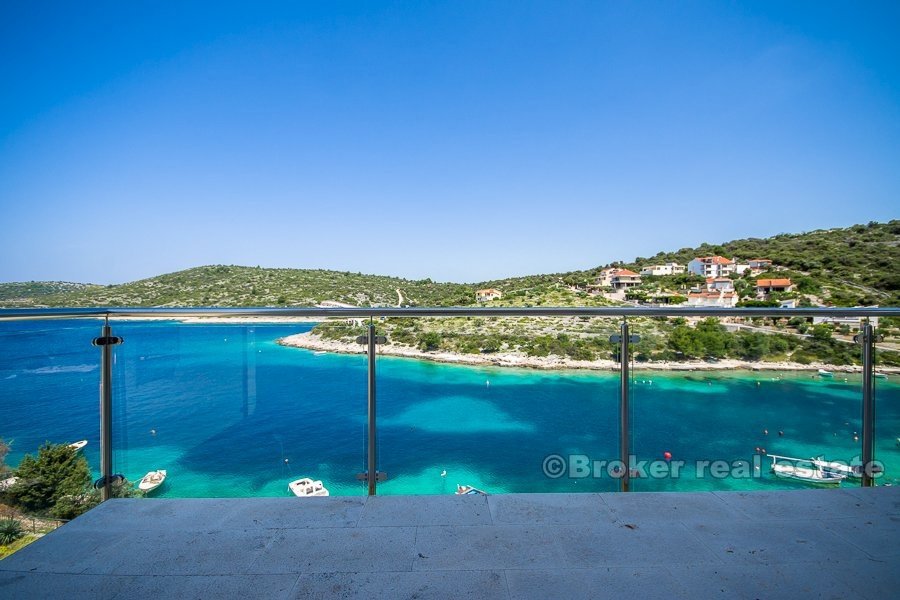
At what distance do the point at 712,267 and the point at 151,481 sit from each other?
31.8 meters

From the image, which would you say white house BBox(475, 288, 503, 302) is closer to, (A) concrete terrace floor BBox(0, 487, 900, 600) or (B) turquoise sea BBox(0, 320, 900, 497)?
(B) turquoise sea BBox(0, 320, 900, 497)

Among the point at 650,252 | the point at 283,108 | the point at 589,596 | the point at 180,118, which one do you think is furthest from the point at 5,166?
the point at 650,252

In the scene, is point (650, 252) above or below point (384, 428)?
above

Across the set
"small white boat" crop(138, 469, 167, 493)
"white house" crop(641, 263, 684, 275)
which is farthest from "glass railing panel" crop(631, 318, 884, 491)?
"white house" crop(641, 263, 684, 275)

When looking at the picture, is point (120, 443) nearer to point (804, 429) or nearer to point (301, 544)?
point (301, 544)

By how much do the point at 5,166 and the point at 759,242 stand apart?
49289 millimetres

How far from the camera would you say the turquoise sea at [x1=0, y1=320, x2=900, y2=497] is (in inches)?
90.3

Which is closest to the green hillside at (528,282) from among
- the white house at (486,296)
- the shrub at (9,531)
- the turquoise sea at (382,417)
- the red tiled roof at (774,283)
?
the white house at (486,296)

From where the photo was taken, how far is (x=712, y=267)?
27.4 metres

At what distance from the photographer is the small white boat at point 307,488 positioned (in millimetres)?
2225

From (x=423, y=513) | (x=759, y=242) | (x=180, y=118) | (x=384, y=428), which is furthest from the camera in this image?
(x=759, y=242)

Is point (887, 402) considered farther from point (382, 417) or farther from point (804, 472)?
point (382, 417)

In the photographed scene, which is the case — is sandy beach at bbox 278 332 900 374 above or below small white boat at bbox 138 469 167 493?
above

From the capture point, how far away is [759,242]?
33812mm
